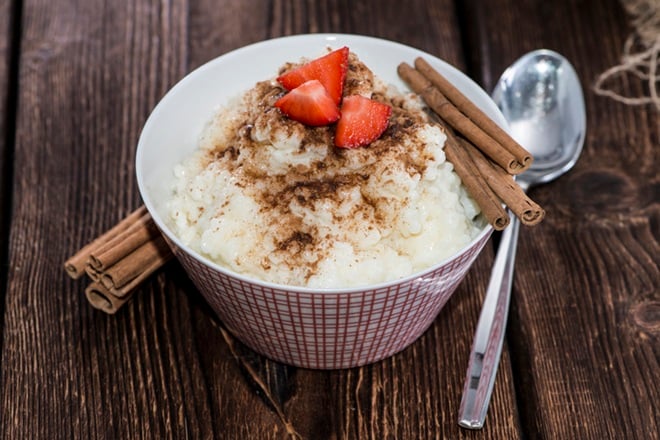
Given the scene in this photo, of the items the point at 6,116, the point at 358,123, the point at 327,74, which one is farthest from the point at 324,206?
the point at 6,116

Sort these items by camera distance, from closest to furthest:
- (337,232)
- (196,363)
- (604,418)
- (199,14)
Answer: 1. (337,232)
2. (604,418)
3. (196,363)
4. (199,14)

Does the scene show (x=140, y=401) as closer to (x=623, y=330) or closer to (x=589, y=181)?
(x=623, y=330)

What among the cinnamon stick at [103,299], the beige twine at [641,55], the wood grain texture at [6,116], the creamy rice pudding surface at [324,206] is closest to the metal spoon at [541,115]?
the beige twine at [641,55]

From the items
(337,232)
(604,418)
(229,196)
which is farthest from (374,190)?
(604,418)

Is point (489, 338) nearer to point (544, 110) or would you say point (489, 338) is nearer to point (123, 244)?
point (544, 110)

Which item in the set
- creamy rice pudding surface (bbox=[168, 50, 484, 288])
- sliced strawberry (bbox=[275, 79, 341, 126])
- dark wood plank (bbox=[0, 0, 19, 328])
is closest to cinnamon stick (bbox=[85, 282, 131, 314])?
dark wood plank (bbox=[0, 0, 19, 328])

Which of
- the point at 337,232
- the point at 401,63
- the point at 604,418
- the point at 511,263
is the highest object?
the point at 401,63
